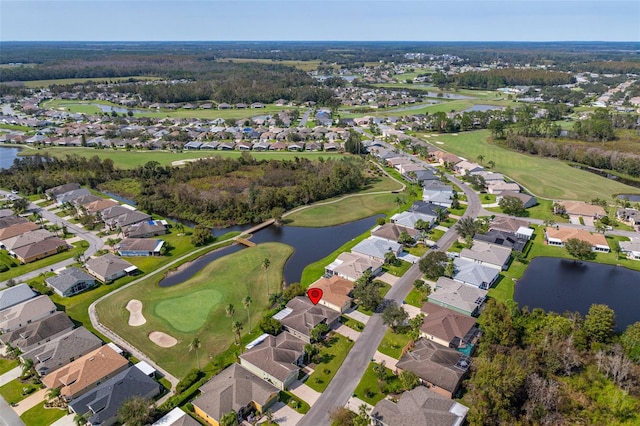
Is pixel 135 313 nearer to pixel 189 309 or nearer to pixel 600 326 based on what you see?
pixel 189 309

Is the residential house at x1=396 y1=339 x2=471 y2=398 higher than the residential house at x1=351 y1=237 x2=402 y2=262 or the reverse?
the reverse

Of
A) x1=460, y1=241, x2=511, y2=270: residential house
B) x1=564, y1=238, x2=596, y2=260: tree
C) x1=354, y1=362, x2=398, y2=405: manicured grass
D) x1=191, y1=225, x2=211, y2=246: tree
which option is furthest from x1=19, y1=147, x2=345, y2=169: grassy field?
x1=354, y1=362, x2=398, y2=405: manicured grass

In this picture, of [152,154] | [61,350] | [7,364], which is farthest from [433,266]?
[152,154]

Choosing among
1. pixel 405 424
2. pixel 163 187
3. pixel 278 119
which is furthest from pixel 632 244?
pixel 278 119

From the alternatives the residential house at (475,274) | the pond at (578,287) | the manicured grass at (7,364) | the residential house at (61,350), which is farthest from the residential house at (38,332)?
the pond at (578,287)

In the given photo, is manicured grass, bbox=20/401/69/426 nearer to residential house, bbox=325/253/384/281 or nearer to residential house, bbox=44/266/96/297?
residential house, bbox=44/266/96/297

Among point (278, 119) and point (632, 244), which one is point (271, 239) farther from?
point (278, 119)

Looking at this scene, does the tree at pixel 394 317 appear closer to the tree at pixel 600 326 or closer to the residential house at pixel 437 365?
the residential house at pixel 437 365
